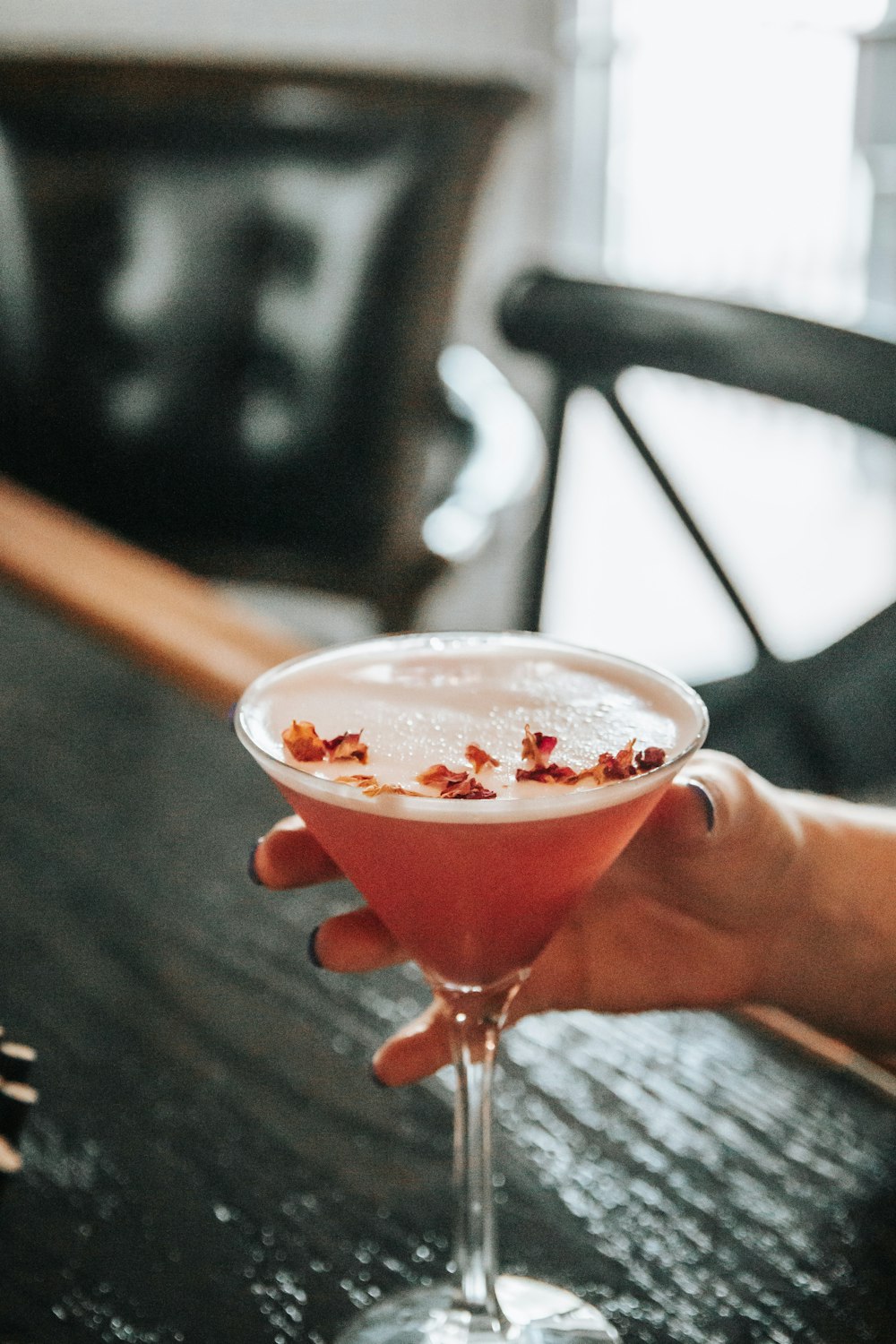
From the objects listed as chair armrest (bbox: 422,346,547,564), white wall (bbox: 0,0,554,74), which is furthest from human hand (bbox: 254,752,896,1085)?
white wall (bbox: 0,0,554,74)

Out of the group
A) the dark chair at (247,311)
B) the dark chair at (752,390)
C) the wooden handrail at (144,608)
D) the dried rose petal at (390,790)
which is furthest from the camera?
A: the dark chair at (247,311)

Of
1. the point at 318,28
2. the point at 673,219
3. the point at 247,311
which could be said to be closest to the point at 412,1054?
the point at 247,311

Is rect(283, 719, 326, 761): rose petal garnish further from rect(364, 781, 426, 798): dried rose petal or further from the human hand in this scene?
the human hand

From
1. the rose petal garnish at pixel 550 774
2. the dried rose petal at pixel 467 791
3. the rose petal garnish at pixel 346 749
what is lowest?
the rose petal garnish at pixel 346 749

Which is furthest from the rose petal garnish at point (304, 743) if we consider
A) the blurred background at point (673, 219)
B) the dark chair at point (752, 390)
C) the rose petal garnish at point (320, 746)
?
the blurred background at point (673, 219)

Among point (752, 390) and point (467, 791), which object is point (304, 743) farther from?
point (752, 390)

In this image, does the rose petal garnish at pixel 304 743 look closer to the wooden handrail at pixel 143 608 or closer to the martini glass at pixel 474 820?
the martini glass at pixel 474 820

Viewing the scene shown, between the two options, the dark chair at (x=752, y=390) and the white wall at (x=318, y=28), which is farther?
the white wall at (x=318, y=28)
